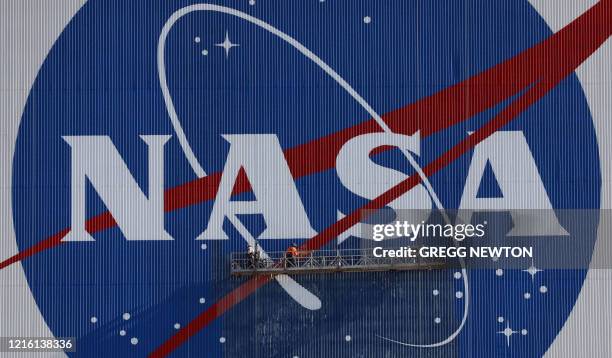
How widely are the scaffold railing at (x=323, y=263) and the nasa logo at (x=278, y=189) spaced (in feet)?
1.35

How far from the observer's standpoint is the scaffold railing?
3581cm

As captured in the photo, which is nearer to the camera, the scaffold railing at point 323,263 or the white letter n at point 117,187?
the scaffold railing at point 323,263

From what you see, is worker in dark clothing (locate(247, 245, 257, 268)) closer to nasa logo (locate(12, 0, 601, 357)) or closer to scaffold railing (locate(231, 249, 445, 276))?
scaffold railing (locate(231, 249, 445, 276))

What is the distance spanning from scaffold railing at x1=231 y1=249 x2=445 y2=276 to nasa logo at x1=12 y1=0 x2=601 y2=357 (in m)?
0.41

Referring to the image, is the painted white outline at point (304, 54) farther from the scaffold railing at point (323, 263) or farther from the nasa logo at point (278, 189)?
the scaffold railing at point (323, 263)

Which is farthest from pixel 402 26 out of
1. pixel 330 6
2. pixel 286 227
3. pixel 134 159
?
pixel 134 159

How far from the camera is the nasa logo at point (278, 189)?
36281 mm

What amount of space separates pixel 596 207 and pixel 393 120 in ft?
24.0

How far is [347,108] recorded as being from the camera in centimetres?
3647

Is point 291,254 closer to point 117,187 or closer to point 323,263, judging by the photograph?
point 323,263

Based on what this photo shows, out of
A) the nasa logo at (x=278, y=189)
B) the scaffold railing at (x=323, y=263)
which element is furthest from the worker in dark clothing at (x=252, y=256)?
the nasa logo at (x=278, y=189)

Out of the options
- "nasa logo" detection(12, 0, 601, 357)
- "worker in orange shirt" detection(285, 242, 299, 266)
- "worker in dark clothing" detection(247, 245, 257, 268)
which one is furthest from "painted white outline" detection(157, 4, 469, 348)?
"worker in orange shirt" detection(285, 242, 299, 266)

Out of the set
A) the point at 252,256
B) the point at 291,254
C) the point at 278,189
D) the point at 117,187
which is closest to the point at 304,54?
the point at 278,189

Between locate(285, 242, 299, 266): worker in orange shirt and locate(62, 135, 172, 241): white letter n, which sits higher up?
locate(62, 135, 172, 241): white letter n
